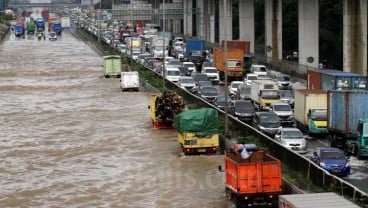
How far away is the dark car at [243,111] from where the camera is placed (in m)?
42.6

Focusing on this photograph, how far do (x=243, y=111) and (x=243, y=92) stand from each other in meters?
8.25

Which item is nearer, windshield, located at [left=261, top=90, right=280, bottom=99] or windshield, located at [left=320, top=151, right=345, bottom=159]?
windshield, located at [left=320, top=151, right=345, bottom=159]

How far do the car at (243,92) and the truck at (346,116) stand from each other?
15.7m

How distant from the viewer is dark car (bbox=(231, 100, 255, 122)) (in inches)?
1678

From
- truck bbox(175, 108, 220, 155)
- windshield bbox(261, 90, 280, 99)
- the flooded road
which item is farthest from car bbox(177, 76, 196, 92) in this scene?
truck bbox(175, 108, 220, 155)

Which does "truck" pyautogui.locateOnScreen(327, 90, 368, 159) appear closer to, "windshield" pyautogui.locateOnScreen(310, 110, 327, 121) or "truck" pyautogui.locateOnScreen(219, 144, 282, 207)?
"windshield" pyautogui.locateOnScreen(310, 110, 327, 121)

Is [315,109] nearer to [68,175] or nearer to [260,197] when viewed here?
[68,175]

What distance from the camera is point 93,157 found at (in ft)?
112

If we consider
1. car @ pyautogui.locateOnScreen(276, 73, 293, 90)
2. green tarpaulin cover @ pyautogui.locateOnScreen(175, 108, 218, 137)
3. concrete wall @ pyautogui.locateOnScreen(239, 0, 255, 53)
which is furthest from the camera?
concrete wall @ pyautogui.locateOnScreen(239, 0, 255, 53)

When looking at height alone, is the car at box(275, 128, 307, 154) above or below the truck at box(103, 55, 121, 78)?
below

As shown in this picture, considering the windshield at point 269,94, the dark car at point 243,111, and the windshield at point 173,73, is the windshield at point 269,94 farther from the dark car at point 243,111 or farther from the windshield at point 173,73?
the windshield at point 173,73

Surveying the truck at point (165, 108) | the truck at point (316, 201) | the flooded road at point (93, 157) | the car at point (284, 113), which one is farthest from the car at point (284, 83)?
the truck at point (316, 201)

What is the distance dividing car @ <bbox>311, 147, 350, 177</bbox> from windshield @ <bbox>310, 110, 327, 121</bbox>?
7.92m

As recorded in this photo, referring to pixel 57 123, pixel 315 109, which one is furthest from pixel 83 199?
pixel 57 123
